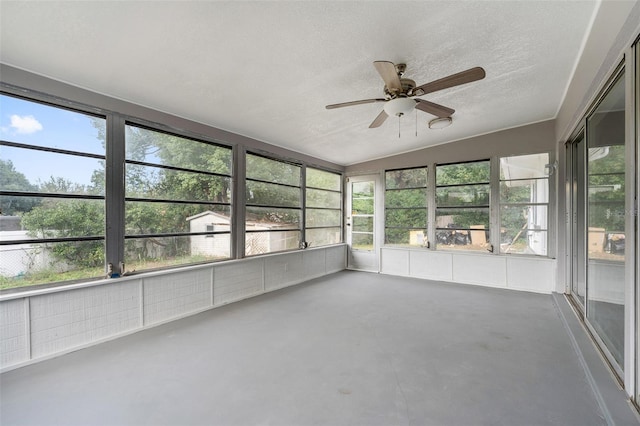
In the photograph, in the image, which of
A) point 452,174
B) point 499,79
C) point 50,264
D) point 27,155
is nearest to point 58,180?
point 27,155

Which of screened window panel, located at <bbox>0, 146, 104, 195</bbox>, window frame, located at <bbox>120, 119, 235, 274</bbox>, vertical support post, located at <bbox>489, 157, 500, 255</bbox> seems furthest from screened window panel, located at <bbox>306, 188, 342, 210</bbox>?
screened window panel, located at <bbox>0, 146, 104, 195</bbox>

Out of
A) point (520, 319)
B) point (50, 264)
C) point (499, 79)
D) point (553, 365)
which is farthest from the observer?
point (520, 319)

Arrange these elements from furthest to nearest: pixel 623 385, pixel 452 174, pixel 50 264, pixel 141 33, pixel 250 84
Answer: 1. pixel 452 174
2. pixel 250 84
3. pixel 50 264
4. pixel 141 33
5. pixel 623 385

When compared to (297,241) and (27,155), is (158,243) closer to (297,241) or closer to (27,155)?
(27,155)

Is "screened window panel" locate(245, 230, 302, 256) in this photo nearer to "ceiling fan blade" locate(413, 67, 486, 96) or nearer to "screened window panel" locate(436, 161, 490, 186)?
"screened window panel" locate(436, 161, 490, 186)

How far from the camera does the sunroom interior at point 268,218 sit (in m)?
2.10

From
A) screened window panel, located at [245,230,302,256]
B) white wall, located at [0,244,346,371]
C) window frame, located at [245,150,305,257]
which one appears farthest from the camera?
screened window panel, located at [245,230,302,256]

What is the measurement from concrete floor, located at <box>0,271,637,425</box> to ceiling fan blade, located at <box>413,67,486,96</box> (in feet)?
8.58

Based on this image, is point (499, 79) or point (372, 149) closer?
point (499, 79)

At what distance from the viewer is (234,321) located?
146 inches

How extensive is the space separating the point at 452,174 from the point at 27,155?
22.0 feet

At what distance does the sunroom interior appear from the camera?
6.88 ft

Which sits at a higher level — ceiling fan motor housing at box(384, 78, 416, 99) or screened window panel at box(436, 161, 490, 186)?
ceiling fan motor housing at box(384, 78, 416, 99)

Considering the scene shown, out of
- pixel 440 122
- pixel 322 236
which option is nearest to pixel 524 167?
pixel 440 122
